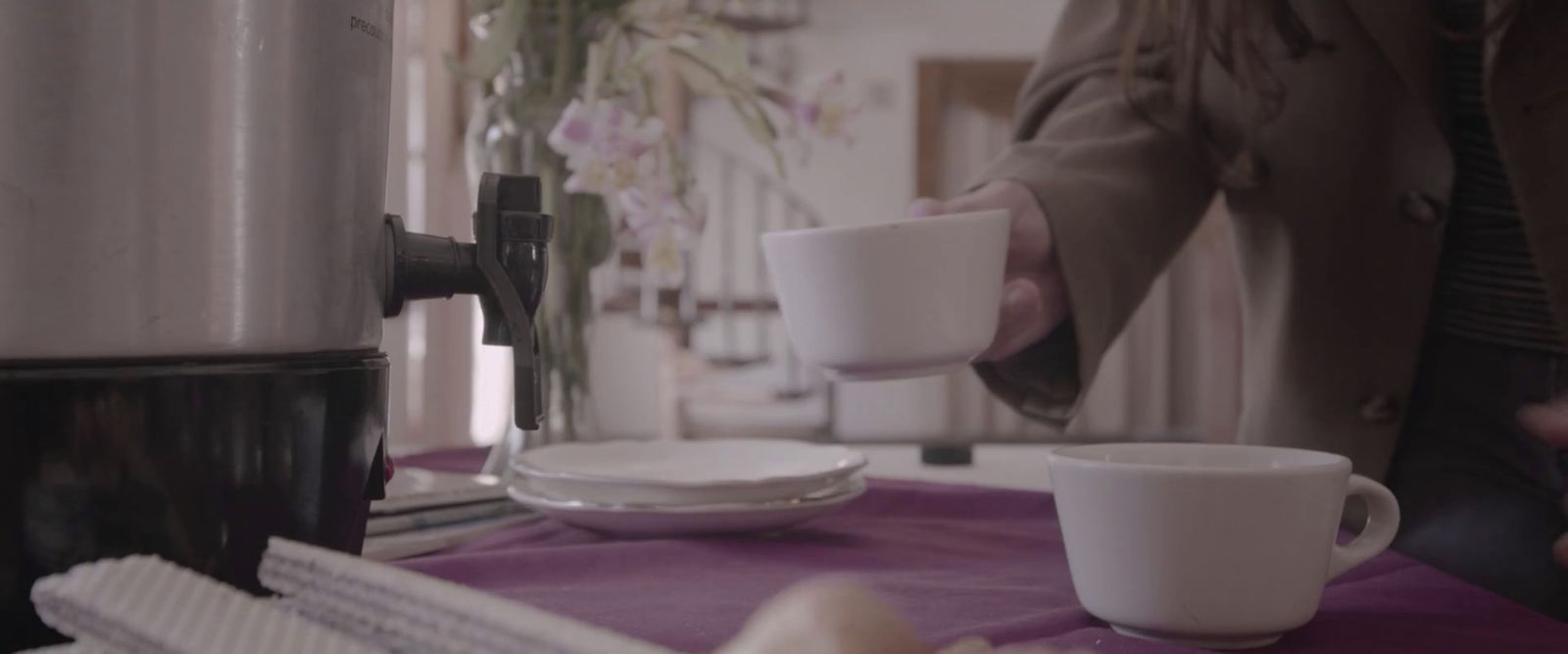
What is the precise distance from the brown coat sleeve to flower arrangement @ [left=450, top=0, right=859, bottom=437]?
0.57ft

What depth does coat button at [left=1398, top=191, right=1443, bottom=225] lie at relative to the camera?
0.75m

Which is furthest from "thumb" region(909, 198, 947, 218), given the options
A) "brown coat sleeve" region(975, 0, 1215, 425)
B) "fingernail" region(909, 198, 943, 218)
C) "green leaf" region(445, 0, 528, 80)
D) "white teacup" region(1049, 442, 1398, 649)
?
"green leaf" region(445, 0, 528, 80)

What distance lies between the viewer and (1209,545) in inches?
14.6

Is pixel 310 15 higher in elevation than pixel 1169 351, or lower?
higher

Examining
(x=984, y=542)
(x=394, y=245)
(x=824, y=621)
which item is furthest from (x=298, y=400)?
(x=984, y=542)

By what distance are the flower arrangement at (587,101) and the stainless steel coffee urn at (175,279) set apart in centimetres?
Result: 40

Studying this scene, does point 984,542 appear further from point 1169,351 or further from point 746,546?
point 1169,351

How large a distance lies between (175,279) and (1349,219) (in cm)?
74

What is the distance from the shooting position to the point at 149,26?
0.34m

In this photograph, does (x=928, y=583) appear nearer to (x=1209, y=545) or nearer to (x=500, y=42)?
(x=1209, y=545)

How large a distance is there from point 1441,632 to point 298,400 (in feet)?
1.28

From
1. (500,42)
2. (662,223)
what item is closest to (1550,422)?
(662,223)

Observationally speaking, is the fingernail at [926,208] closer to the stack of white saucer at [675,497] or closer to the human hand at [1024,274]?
the human hand at [1024,274]

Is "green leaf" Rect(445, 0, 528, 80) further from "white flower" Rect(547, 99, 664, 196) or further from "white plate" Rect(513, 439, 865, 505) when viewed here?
"white plate" Rect(513, 439, 865, 505)
